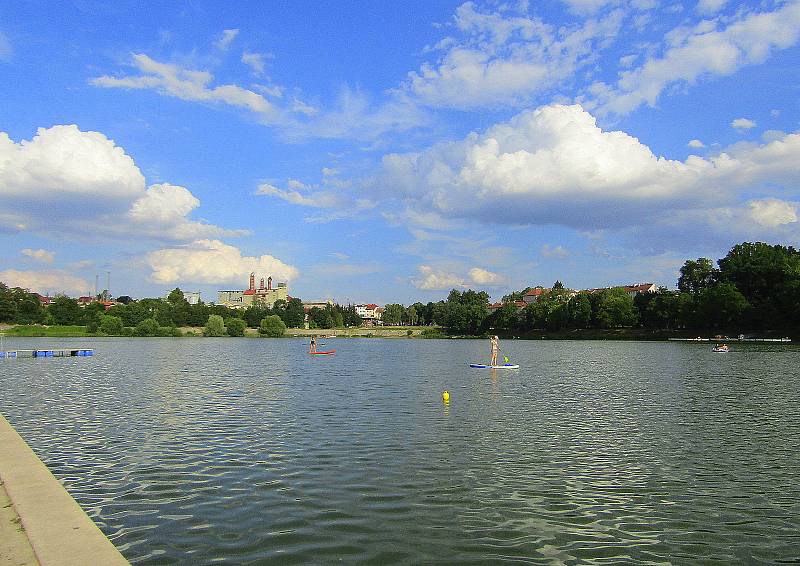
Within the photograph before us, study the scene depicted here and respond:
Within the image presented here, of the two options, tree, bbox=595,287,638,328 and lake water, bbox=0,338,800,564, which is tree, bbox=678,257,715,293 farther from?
lake water, bbox=0,338,800,564

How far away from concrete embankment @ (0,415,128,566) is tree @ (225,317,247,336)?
182344 millimetres

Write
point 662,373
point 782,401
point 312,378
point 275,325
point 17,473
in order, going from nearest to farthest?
point 17,473 → point 782,401 → point 312,378 → point 662,373 → point 275,325

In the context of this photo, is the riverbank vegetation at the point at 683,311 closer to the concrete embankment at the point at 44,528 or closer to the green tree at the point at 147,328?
the green tree at the point at 147,328

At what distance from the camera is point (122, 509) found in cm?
1359

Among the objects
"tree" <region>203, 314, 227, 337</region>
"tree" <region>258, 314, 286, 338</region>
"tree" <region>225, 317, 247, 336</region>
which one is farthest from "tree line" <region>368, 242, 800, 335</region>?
"tree" <region>203, 314, 227, 337</region>

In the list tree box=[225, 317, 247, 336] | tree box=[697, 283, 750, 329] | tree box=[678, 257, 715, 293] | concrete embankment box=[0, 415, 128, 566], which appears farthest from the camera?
tree box=[225, 317, 247, 336]

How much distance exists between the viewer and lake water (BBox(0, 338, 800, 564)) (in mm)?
11633

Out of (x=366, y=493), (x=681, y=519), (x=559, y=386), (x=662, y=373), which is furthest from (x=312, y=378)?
(x=681, y=519)

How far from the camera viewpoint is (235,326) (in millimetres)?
190375

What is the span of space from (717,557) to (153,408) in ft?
86.4

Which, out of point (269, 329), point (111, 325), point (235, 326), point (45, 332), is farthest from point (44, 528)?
point (45, 332)

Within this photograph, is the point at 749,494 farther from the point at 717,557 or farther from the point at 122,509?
the point at 122,509

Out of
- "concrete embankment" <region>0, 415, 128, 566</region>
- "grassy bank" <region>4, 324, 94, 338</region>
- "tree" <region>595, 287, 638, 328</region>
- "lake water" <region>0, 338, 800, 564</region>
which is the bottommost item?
"lake water" <region>0, 338, 800, 564</region>

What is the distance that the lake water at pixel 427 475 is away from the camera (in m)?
11.6
